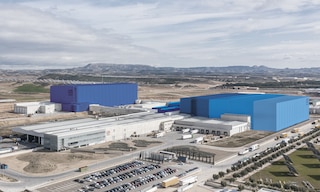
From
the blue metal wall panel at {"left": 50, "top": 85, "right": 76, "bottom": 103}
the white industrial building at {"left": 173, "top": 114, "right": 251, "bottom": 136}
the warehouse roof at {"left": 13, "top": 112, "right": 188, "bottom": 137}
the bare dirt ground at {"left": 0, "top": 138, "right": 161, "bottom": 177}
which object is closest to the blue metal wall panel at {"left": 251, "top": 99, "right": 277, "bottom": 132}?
the white industrial building at {"left": 173, "top": 114, "right": 251, "bottom": 136}

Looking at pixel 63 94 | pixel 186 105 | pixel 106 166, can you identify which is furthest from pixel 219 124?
pixel 63 94

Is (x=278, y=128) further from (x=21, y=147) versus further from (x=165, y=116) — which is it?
(x=21, y=147)

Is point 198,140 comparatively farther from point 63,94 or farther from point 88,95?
point 63,94

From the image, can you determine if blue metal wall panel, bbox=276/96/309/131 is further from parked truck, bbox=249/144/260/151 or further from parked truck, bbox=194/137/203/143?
parked truck, bbox=194/137/203/143

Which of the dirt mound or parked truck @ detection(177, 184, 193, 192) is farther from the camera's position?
the dirt mound

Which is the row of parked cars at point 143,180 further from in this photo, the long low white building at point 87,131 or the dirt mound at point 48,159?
the long low white building at point 87,131

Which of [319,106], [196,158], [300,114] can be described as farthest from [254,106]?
[319,106]
